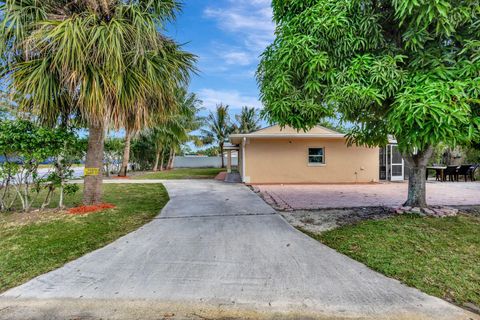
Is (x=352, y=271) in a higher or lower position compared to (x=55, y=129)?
lower

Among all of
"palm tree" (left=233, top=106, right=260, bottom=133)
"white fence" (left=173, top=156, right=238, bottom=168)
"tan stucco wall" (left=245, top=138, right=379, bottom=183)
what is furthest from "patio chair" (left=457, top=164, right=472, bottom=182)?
"white fence" (left=173, top=156, right=238, bottom=168)

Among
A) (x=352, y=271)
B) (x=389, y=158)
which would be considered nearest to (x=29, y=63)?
(x=352, y=271)

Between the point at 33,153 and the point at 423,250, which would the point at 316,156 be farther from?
the point at 33,153

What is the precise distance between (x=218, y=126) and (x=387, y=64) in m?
30.3

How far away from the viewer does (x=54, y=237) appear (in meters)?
4.91

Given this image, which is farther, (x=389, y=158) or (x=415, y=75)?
(x=389, y=158)

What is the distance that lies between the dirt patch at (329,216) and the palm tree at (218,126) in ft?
87.6

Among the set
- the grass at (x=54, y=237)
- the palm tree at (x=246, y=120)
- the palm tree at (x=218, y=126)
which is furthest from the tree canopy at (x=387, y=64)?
the palm tree at (x=246, y=120)

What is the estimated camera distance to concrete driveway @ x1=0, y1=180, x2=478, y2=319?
8.84 feet

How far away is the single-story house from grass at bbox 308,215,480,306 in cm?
837

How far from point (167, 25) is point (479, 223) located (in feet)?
29.3

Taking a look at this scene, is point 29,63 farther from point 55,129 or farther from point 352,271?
point 352,271

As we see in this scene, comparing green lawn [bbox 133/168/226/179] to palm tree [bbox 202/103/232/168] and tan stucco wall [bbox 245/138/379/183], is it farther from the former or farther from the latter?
palm tree [bbox 202/103/232/168]

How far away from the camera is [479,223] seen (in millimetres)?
5703
